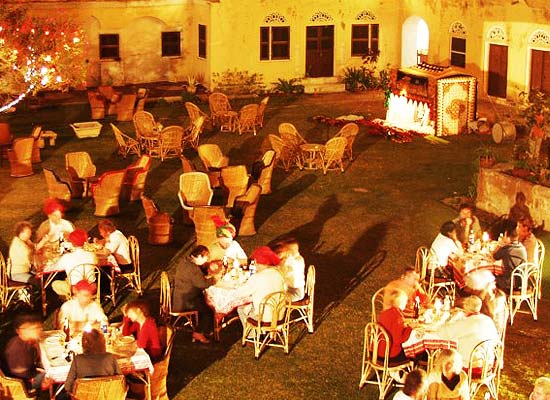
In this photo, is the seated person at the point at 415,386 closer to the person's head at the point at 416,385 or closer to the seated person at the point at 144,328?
the person's head at the point at 416,385

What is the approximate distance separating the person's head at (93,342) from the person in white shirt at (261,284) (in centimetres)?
254

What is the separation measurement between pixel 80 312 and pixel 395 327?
351 cm

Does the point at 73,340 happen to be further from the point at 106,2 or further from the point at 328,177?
the point at 106,2

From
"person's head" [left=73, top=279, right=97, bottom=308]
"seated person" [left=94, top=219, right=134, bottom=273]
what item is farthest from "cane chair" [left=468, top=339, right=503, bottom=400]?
"seated person" [left=94, top=219, right=134, bottom=273]

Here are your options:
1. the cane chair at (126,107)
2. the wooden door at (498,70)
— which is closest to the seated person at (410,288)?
the cane chair at (126,107)

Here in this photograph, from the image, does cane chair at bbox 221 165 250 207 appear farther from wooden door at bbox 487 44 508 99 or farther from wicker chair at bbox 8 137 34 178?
wooden door at bbox 487 44 508 99

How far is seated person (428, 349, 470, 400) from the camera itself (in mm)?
8492

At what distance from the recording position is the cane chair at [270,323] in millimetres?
10734

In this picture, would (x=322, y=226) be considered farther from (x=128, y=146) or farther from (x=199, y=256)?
(x=128, y=146)

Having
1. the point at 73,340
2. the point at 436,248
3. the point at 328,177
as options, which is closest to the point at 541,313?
the point at 436,248

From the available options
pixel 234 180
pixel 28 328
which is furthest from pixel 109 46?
pixel 28 328

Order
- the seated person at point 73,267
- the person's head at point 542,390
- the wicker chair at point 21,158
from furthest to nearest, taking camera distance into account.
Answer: the wicker chair at point 21,158 → the seated person at point 73,267 → the person's head at point 542,390

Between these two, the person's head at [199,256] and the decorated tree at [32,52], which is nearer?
the person's head at [199,256]

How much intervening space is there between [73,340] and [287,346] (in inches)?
104
